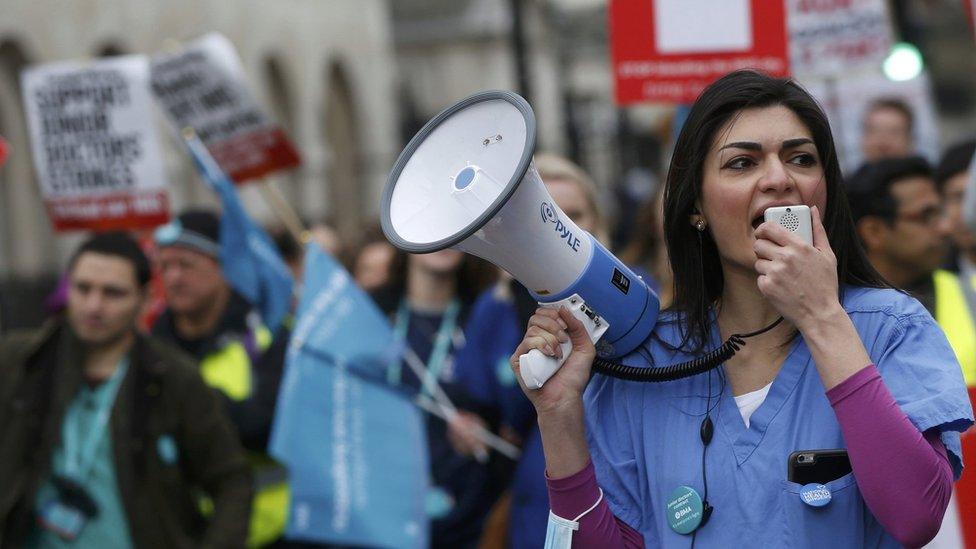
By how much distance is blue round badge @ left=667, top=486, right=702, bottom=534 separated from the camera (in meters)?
2.47

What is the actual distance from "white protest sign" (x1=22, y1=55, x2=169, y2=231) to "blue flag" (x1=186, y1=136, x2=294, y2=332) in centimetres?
65

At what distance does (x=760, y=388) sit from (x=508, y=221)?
1.79 ft

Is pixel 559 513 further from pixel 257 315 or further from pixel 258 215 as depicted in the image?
pixel 258 215

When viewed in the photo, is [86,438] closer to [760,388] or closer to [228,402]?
[228,402]

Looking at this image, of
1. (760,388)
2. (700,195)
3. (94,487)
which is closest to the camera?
(760,388)

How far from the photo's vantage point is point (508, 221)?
2516 millimetres

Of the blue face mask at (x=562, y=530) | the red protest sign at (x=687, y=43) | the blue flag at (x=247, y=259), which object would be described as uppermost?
the red protest sign at (x=687, y=43)

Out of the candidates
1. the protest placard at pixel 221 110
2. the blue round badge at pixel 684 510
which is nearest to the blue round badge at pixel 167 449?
the protest placard at pixel 221 110

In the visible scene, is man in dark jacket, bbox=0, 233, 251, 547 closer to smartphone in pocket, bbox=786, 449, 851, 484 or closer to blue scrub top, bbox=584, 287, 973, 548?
blue scrub top, bbox=584, 287, 973, 548

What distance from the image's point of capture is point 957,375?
2.41 m

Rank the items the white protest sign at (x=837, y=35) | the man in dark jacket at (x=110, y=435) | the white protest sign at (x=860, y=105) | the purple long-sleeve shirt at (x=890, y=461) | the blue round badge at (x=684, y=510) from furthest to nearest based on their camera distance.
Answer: the white protest sign at (x=860, y=105)
the white protest sign at (x=837, y=35)
the man in dark jacket at (x=110, y=435)
the blue round badge at (x=684, y=510)
the purple long-sleeve shirt at (x=890, y=461)

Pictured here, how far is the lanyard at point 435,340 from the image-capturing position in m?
5.66

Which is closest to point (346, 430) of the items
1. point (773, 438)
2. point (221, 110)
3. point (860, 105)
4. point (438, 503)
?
point (438, 503)

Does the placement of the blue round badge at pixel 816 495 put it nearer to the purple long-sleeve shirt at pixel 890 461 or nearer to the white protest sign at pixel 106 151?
the purple long-sleeve shirt at pixel 890 461
